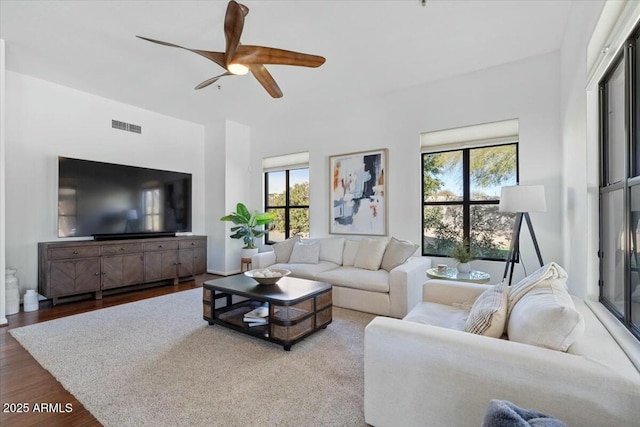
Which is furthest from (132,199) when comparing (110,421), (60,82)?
(110,421)

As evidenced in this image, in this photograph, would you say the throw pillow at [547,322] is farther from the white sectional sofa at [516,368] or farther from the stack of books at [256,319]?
the stack of books at [256,319]

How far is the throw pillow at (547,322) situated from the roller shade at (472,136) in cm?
276

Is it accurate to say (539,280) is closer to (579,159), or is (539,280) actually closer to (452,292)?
(452,292)

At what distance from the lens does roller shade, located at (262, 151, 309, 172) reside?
5.66 metres

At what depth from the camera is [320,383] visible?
2.07 m

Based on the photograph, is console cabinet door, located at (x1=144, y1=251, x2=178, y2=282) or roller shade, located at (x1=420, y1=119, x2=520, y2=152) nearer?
roller shade, located at (x1=420, y1=119, x2=520, y2=152)

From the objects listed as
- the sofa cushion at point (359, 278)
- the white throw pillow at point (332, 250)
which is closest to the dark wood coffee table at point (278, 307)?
the sofa cushion at point (359, 278)

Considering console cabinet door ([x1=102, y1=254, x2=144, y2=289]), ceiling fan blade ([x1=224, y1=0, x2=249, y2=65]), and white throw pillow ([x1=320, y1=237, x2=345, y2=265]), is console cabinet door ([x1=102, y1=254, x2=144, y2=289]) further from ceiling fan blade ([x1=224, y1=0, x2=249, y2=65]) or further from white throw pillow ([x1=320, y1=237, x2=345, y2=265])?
ceiling fan blade ([x1=224, y1=0, x2=249, y2=65])

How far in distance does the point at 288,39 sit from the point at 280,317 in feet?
9.30

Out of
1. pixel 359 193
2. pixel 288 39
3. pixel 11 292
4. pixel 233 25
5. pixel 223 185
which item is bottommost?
pixel 11 292

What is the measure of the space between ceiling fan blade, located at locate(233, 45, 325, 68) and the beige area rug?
8.25 ft

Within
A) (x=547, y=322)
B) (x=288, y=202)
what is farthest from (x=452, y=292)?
(x=288, y=202)

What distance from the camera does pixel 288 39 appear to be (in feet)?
10.3

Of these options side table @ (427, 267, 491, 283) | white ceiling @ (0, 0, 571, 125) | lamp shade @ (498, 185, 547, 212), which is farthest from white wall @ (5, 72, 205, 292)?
lamp shade @ (498, 185, 547, 212)
